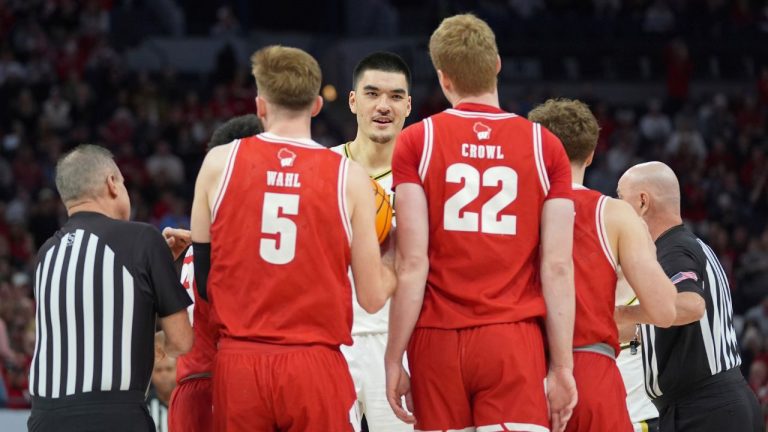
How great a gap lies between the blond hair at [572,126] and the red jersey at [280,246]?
1.27 m

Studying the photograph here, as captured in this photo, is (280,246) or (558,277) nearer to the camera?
(280,246)

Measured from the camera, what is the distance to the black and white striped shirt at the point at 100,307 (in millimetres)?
5598

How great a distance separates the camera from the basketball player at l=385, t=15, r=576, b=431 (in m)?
5.29

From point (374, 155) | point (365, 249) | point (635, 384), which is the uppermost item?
point (374, 155)

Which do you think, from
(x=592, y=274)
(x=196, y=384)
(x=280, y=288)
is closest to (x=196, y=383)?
(x=196, y=384)

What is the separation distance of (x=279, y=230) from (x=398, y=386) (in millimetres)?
873

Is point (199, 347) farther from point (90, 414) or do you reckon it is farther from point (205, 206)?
point (205, 206)

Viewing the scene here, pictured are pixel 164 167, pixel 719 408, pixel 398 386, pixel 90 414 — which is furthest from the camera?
pixel 164 167

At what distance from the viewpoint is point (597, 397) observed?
559 centimetres

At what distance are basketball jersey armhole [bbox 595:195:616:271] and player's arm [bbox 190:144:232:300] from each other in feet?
5.85

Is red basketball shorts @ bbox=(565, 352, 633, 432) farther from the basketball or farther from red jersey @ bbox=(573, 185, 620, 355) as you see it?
the basketball

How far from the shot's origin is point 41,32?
22078mm

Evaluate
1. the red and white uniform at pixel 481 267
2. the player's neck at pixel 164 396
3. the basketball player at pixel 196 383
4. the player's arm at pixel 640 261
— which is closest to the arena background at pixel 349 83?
the player's neck at pixel 164 396

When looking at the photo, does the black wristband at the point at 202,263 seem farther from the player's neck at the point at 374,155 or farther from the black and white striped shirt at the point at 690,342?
the black and white striped shirt at the point at 690,342
